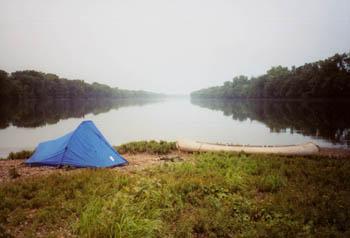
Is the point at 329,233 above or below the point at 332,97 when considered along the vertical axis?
below

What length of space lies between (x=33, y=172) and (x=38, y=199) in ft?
11.8

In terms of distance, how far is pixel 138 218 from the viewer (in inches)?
178

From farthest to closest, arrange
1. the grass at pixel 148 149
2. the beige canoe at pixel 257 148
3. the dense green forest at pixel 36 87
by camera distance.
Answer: the dense green forest at pixel 36 87 < the grass at pixel 148 149 < the beige canoe at pixel 257 148

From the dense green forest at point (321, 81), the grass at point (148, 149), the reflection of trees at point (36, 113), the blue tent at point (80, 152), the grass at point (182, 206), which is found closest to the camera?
the grass at point (182, 206)

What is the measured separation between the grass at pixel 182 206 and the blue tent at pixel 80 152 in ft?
4.71

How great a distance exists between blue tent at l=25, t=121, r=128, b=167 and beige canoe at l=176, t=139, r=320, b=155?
459 cm

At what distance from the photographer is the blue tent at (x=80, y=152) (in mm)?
9453

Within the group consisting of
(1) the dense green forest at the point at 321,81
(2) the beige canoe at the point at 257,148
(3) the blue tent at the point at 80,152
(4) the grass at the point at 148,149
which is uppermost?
(1) the dense green forest at the point at 321,81

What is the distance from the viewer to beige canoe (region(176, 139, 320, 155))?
11.7m

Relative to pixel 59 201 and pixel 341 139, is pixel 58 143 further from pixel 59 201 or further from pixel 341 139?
pixel 341 139

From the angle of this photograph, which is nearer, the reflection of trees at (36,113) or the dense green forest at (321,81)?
the reflection of trees at (36,113)

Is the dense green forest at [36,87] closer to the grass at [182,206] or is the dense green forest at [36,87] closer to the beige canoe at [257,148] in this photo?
the beige canoe at [257,148]

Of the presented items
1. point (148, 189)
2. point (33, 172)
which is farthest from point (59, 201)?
point (33, 172)

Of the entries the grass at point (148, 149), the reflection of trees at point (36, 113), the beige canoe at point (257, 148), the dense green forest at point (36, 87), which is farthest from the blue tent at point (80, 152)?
the dense green forest at point (36, 87)
